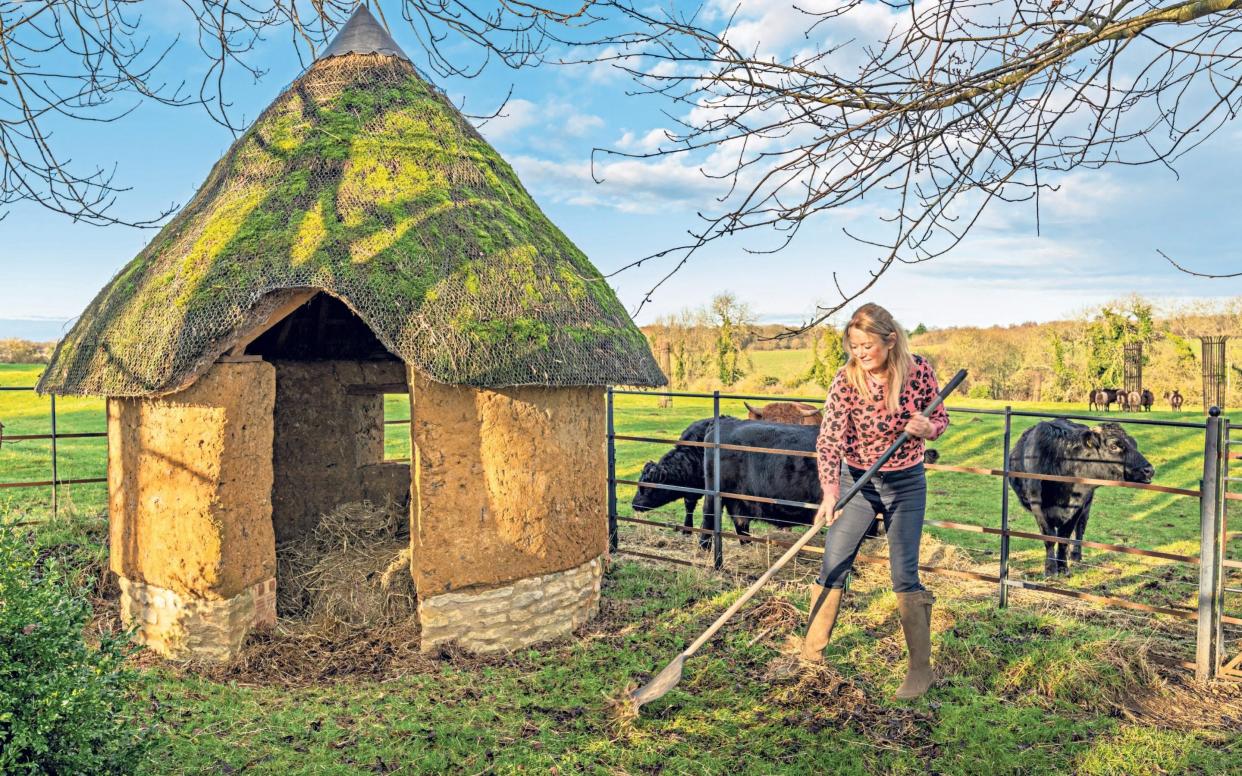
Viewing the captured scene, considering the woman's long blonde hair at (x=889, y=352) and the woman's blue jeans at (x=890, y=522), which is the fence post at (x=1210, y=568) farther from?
the woman's long blonde hair at (x=889, y=352)

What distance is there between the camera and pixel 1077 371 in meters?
30.1

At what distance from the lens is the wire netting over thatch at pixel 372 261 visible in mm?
5711

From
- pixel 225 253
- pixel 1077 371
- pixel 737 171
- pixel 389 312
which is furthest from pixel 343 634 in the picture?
pixel 1077 371

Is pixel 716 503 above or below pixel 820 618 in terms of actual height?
above

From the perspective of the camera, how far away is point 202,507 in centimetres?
565

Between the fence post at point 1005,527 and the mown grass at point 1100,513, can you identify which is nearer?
the fence post at point 1005,527

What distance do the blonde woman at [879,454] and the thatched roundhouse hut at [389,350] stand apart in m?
2.18

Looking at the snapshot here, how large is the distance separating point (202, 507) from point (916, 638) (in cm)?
491

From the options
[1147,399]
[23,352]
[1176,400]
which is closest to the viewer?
[1176,400]

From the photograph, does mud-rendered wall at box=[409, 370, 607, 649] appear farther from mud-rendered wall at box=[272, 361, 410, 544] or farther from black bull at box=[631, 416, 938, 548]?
mud-rendered wall at box=[272, 361, 410, 544]

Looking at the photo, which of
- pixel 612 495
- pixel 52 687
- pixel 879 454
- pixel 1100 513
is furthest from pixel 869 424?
A: pixel 1100 513

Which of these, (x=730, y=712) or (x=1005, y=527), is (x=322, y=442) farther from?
(x=1005, y=527)

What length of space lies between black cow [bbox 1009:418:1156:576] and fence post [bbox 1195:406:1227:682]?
10.0 feet

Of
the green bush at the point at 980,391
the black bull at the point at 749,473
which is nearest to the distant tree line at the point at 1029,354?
the green bush at the point at 980,391
